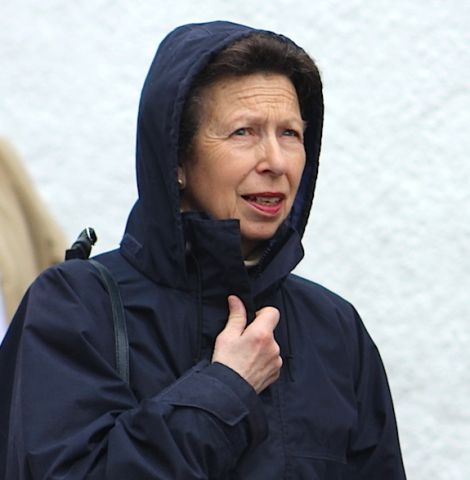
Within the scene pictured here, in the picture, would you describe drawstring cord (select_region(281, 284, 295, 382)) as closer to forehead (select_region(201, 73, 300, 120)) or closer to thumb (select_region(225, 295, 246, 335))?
thumb (select_region(225, 295, 246, 335))

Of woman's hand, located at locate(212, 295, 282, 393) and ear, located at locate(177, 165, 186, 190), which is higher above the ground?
ear, located at locate(177, 165, 186, 190)

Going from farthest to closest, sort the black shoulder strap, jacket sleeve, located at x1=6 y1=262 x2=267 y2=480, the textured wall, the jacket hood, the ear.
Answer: the textured wall, the ear, the jacket hood, the black shoulder strap, jacket sleeve, located at x1=6 y1=262 x2=267 y2=480

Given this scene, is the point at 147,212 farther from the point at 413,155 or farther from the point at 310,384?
the point at 413,155

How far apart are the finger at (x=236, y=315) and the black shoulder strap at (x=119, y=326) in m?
0.20

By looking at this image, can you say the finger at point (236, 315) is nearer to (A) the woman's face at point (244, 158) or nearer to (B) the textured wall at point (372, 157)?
(A) the woman's face at point (244, 158)

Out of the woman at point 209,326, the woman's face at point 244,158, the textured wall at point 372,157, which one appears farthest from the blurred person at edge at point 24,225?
the textured wall at point 372,157

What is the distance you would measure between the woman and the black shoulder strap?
0.05 feet

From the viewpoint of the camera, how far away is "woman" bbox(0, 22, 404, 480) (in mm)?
2773

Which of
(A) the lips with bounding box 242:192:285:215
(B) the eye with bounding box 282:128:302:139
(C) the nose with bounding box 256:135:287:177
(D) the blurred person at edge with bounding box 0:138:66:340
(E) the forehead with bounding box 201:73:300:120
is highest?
(E) the forehead with bounding box 201:73:300:120

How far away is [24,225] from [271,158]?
0.79 metres

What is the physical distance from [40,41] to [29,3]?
4.6 inches

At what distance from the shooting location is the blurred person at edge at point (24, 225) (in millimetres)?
3498

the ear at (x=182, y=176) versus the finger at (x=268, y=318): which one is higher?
the ear at (x=182, y=176)

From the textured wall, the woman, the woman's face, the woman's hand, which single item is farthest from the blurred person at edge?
the textured wall
